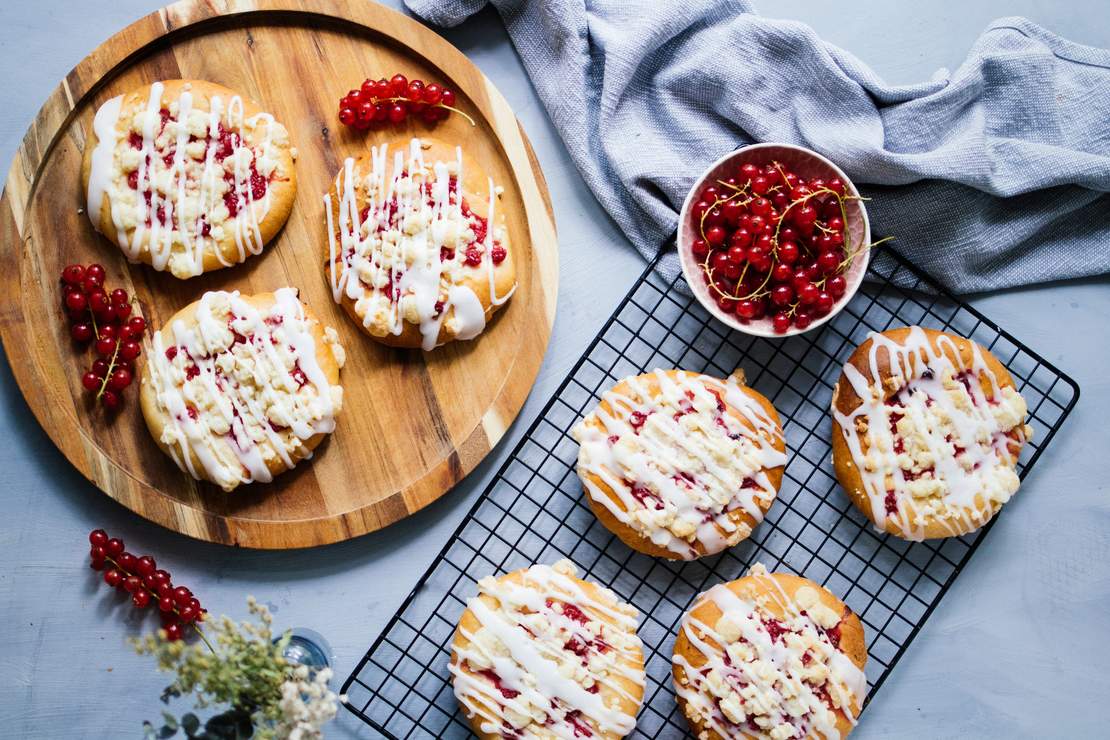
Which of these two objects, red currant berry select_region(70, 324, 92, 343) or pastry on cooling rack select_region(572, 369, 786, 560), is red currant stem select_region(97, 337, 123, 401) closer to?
red currant berry select_region(70, 324, 92, 343)

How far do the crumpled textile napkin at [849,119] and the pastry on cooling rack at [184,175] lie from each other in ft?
2.23

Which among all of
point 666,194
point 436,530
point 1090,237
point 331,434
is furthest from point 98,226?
point 1090,237

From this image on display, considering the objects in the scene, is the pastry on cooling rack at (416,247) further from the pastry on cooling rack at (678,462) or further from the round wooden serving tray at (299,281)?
the pastry on cooling rack at (678,462)

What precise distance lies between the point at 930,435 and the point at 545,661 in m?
1.31

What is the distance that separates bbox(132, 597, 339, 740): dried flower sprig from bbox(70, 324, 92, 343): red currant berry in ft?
3.53

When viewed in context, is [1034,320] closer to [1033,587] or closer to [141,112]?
[1033,587]

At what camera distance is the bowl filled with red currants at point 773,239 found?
2711 millimetres

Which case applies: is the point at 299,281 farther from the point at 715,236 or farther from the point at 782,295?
the point at 782,295

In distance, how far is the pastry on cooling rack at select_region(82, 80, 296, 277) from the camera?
277 centimetres

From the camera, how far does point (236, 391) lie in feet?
9.04

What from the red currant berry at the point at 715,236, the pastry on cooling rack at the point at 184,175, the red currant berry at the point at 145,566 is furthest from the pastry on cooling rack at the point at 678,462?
the red currant berry at the point at 145,566

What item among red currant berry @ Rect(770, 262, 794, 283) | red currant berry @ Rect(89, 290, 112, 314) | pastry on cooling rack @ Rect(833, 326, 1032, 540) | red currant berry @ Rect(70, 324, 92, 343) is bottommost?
red currant berry @ Rect(70, 324, 92, 343)

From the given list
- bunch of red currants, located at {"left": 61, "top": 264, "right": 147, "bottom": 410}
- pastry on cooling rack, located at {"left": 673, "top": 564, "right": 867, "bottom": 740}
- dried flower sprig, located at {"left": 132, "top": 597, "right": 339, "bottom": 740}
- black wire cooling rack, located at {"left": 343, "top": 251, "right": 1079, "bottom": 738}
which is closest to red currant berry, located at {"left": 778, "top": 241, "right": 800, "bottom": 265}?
black wire cooling rack, located at {"left": 343, "top": 251, "right": 1079, "bottom": 738}

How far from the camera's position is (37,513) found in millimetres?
2996
